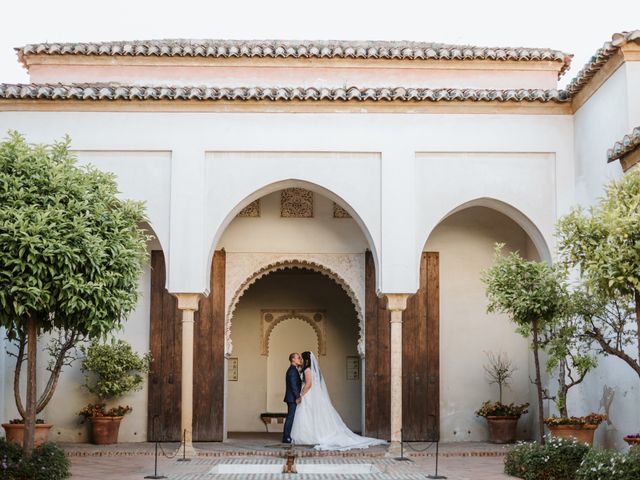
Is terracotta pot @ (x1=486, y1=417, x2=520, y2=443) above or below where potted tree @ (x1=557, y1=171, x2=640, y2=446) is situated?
below

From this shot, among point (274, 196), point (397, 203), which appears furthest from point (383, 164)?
point (274, 196)

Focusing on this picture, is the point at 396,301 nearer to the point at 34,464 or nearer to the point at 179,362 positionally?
the point at 179,362

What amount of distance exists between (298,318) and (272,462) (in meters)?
5.61

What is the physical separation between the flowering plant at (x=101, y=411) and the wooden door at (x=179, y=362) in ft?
1.68

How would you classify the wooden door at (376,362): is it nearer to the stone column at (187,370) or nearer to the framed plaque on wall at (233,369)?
the stone column at (187,370)

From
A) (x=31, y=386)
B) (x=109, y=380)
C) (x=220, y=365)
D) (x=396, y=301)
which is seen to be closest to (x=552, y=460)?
(x=396, y=301)

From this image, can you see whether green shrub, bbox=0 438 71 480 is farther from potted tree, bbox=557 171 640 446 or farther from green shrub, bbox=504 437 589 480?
potted tree, bbox=557 171 640 446

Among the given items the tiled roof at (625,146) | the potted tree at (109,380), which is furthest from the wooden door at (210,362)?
the tiled roof at (625,146)

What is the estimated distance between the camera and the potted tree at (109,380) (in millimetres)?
14414

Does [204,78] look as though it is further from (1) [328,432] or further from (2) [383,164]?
(1) [328,432]

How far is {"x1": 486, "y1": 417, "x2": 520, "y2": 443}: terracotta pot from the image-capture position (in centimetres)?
1468

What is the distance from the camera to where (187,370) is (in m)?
13.3

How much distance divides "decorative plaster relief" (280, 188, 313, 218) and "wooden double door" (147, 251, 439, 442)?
121 centimetres

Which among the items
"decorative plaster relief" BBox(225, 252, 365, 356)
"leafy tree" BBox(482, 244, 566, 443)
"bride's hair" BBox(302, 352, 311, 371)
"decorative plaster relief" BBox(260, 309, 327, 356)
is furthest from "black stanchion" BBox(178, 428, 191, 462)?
"decorative plaster relief" BBox(260, 309, 327, 356)
